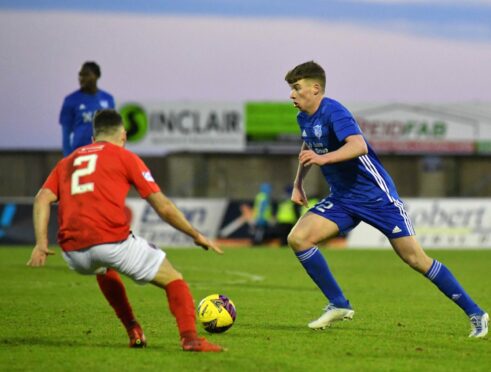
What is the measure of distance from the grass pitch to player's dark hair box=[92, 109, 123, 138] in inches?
61.1

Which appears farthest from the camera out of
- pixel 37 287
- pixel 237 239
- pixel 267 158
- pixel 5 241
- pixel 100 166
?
pixel 267 158

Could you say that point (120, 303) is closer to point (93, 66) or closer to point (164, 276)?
point (164, 276)

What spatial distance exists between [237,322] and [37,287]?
499cm

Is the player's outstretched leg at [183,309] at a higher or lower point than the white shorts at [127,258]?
lower

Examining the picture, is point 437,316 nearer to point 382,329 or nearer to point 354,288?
point 382,329

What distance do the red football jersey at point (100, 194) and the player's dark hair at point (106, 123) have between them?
123 mm

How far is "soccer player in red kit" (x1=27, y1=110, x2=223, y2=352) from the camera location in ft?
24.0

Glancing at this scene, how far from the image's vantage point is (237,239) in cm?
2928

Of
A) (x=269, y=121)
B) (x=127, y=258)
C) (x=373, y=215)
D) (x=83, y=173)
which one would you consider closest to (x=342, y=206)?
(x=373, y=215)

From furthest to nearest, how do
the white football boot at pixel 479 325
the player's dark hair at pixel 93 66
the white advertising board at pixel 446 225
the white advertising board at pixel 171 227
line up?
the white advertising board at pixel 446 225
the white advertising board at pixel 171 227
the player's dark hair at pixel 93 66
the white football boot at pixel 479 325

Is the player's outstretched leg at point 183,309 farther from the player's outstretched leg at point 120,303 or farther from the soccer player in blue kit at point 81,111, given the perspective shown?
the soccer player in blue kit at point 81,111

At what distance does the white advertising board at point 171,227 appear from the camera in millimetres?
28312

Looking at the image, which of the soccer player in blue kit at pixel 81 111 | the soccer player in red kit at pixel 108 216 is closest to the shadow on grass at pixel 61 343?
the soccer player in red kit at pixel 108 216

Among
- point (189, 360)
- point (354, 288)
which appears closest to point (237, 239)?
point (354, 288)
